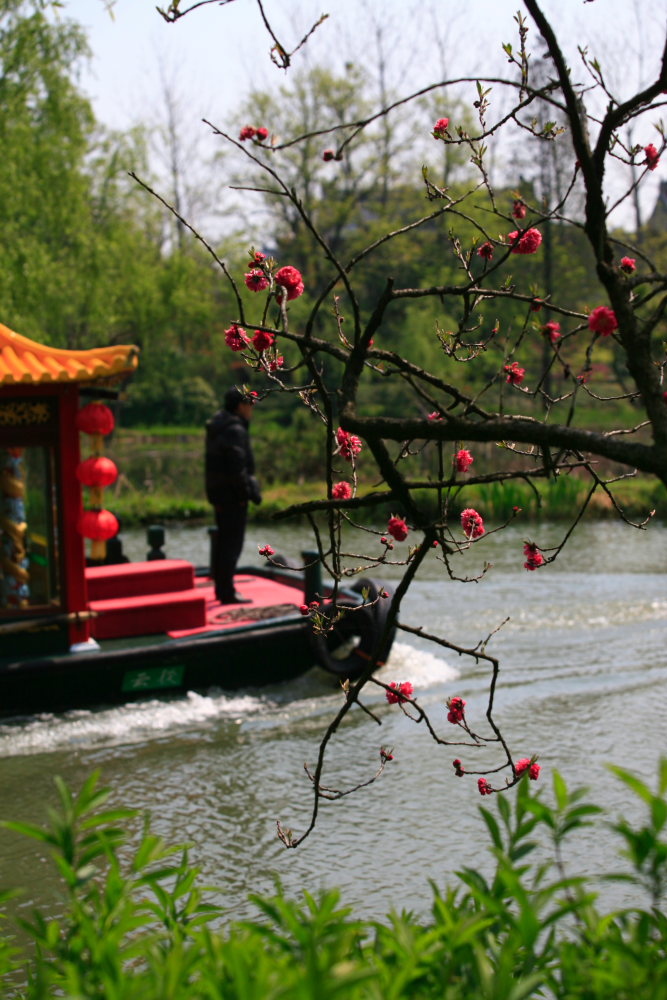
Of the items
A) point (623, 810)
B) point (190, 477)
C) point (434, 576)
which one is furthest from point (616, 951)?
point (190, 477)

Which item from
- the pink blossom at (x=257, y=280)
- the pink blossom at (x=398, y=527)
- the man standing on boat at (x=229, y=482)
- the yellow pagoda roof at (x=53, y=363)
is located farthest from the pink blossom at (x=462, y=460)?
the man standing on boat at (x=229, y=482)

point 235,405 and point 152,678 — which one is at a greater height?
point 235,405

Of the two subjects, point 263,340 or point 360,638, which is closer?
point 263,340

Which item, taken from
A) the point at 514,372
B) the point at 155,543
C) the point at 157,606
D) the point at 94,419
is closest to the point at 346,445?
the point at 514,372

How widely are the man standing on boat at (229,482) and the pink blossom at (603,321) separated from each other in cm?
638

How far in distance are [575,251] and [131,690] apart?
101 feet

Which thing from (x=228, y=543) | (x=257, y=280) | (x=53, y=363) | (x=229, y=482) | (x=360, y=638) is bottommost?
(x=360, y=638)

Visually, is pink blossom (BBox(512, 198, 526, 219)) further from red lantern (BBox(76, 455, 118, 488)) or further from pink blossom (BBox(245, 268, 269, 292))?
red lantern (BBox(76, 455, 118, 488))

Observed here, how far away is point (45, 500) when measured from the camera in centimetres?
838

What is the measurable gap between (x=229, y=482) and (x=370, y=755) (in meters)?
2.79

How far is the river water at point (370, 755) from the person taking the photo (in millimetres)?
5930

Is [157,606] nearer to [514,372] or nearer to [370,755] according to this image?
[370,755]

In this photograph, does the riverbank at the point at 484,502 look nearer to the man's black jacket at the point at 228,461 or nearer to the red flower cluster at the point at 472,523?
the man's black jacket at the point at 228,461

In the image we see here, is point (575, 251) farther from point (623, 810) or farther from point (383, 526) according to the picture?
point (623, 810)
